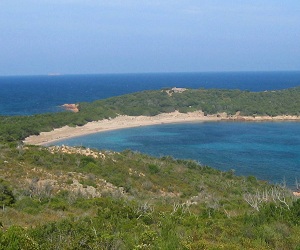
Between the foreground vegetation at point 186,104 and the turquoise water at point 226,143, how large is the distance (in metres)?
8.07

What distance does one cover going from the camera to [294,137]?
63312 millimetres

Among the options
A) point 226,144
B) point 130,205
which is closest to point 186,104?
point 226,144

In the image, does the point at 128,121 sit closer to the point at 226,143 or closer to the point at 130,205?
the point at 226,143

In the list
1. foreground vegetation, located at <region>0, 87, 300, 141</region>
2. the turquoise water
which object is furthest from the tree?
foreground vegetation, located at <region>0, 87, 300, 141</region>

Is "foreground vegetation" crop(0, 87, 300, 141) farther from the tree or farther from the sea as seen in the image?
the tree

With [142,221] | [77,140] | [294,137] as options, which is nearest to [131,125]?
[77,140]

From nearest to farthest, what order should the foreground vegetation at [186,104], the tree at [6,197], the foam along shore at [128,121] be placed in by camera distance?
the tree at [6,197]
the foam along shore at [128,121]
the foreground vegetation at [186,104]

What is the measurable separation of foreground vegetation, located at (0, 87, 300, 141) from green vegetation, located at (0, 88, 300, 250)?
24.5 m

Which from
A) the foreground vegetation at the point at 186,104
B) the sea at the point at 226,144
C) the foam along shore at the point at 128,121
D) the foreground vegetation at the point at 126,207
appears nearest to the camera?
the foreground vegetation at the point at 126,207

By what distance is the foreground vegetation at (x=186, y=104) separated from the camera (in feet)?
249

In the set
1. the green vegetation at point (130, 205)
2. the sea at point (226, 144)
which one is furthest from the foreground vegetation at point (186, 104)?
the green vegetation at point (130, 205)

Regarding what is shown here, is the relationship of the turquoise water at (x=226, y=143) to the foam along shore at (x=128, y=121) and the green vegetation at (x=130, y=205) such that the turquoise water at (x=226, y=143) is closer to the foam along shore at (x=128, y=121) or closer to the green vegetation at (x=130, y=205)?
the foam along shore at (x=128, y=121)

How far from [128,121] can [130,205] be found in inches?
2381

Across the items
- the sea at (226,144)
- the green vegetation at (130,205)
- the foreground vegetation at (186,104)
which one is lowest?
the sea at (226,144)
